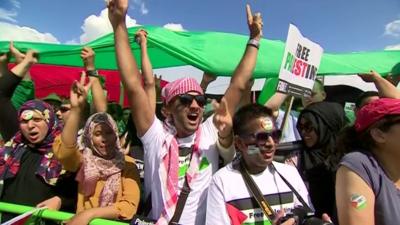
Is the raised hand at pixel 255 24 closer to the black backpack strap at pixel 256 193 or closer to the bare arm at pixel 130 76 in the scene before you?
the bare arm at pixel 130 76

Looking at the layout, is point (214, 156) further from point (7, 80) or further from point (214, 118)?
point (7, 80)

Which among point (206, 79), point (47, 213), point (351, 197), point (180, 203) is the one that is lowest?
point (47, 213)

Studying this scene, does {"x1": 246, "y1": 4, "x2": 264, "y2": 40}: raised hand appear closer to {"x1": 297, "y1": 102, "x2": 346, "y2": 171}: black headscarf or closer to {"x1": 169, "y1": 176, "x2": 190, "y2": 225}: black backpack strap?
{"x1": 297, "y1": 102, "x2": 346, "y2": 171}: black headscarf

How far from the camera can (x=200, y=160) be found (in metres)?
2.18

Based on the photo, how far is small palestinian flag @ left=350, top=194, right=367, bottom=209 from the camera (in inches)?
63.1

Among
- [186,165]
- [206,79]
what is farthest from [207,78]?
[186,165]

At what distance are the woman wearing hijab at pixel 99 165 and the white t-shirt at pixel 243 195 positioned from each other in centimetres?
67

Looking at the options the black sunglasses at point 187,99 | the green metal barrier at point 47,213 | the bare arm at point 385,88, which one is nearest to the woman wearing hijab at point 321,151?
the bare arm at point 385,88

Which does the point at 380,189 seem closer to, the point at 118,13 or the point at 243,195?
the point at 243,195

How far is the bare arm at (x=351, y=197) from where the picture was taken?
1.59m

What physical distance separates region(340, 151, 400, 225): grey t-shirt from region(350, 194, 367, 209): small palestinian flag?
8 cm

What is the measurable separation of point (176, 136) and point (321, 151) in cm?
111

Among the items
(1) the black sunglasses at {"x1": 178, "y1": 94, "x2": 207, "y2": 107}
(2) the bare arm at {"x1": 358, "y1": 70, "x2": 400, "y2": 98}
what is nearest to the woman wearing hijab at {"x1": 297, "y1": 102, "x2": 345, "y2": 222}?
(2) the bare arm at {"x1": 358, "y1": 70, "x2": 400, "y2": 98}

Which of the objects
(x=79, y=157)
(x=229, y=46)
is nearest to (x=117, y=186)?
(x=79, y=157)
